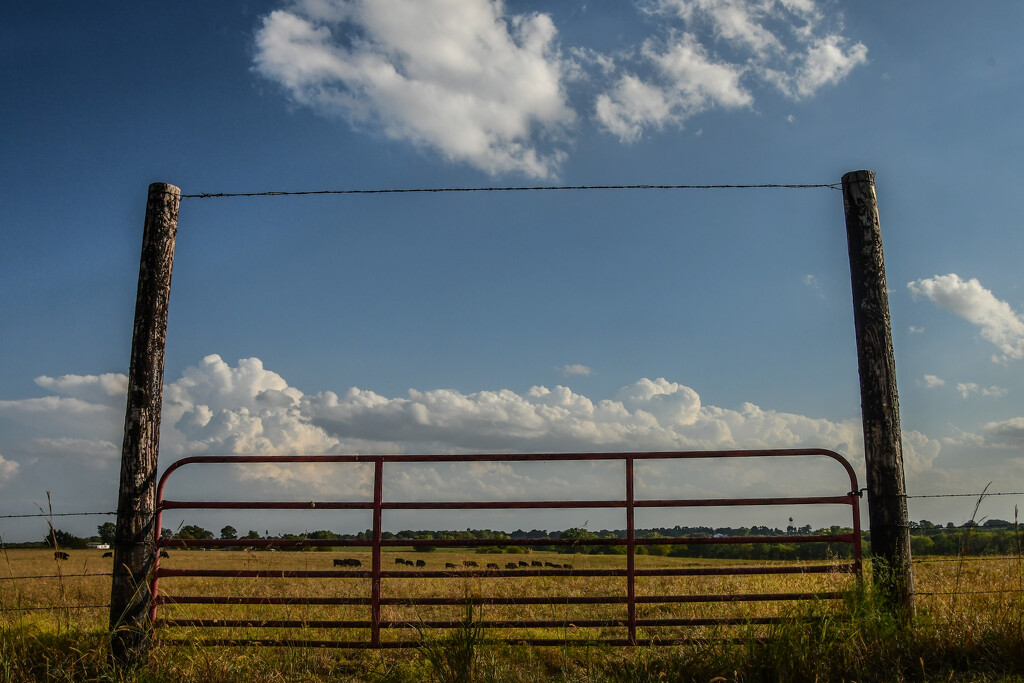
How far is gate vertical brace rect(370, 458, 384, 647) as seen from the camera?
6.77 meters

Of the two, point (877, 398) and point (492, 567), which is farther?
point (877, 398)

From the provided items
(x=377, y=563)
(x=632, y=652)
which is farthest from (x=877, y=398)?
(x=377, y=563)

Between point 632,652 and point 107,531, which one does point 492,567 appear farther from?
point 107,531

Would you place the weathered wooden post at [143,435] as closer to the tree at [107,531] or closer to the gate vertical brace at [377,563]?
the tree at [107,531]

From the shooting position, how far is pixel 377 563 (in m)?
6.83

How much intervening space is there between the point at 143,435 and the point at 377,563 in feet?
8.84

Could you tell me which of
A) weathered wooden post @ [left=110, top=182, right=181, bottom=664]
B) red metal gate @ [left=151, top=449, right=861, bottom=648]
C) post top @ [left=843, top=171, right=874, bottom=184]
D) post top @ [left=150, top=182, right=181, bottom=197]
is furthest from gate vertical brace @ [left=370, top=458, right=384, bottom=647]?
post top @ [left=843, top=171, right=874, bottom=184]

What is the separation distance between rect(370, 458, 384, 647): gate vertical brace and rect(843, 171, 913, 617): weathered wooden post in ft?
15.3

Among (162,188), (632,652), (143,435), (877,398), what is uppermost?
(162,188)

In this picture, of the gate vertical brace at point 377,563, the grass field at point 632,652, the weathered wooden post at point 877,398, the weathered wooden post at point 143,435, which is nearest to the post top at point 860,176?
the weathered wooden post at point 877,398

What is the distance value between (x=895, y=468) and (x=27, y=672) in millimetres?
8159

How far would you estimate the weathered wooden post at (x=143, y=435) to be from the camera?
272 inches

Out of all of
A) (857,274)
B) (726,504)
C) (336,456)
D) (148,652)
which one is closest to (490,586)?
(336,456)

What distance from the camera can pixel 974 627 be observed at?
20.8ft
